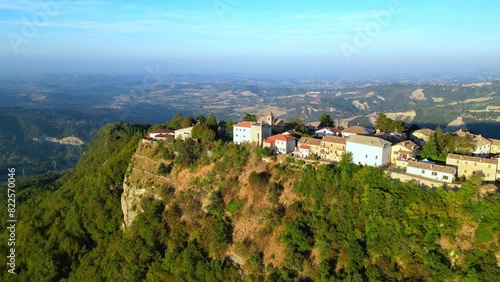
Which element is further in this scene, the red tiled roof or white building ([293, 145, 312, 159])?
white building ([293, 145, 312, 159])

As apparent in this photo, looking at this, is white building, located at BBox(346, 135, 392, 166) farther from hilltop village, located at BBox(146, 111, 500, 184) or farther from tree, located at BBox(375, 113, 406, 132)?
tree, located at BBox(375, 113, 406, 132)

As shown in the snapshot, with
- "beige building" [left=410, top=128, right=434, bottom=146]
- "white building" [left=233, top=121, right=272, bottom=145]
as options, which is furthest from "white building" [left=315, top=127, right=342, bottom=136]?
"beige building" [left=410, top=128, right=434, bottom=146]

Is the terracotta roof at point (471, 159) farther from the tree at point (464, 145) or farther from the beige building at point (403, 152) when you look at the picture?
the tree at point (464, 145)

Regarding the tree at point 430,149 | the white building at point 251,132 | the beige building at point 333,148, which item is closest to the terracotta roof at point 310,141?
the beige building at point 333,148

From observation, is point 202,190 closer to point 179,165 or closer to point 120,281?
point 179,165

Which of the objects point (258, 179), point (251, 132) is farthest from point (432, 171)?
point (251, 132)

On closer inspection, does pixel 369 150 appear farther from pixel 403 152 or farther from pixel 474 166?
pixel 474 166
